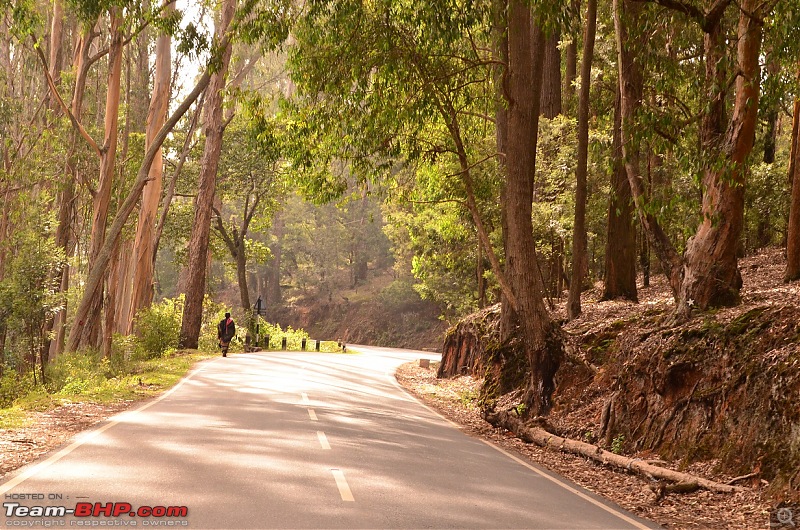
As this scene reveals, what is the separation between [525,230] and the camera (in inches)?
637

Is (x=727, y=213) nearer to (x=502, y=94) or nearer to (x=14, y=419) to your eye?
(x=502, y=94)

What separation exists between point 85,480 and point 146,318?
24754mm

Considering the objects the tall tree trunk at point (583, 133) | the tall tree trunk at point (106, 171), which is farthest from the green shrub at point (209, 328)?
the tall tree trunk at point (583, 133)

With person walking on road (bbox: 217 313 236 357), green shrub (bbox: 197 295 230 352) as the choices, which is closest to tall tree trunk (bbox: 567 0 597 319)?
person walking on road (bbox: 217 313 236 357)

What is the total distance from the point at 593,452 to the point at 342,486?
16.3 feet

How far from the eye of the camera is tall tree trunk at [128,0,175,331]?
96.3 feet

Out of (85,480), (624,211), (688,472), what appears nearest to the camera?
(85,480)

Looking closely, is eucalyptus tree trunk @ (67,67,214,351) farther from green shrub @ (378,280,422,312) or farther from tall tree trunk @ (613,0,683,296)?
green shrub @ (378,280,422,312)

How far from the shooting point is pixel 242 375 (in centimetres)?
2114

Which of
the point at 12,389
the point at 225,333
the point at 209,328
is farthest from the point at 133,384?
the point at 209,328

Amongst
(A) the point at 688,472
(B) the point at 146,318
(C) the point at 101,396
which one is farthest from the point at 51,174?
(A) the point at 688,472

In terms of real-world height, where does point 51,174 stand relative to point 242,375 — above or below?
above

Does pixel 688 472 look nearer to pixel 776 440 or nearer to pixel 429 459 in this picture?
pixel 776 440

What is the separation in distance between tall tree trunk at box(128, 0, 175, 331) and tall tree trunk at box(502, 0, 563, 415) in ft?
54.7
